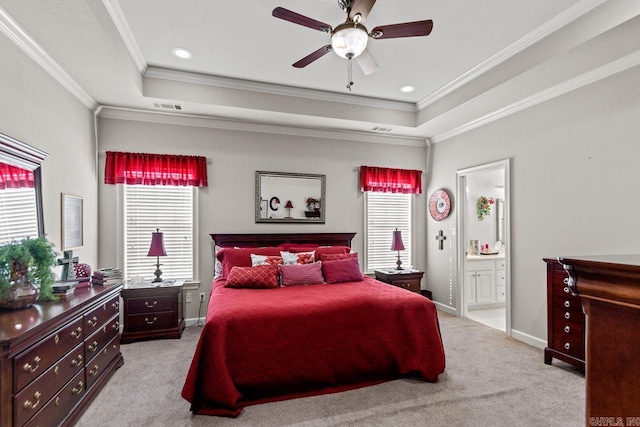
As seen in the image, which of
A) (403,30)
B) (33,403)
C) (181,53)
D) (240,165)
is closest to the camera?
(33,403)

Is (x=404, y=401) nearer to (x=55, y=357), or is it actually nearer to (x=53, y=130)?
(x=55, y=357)

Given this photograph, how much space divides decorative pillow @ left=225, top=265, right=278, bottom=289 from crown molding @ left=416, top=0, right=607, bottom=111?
3.11 metres

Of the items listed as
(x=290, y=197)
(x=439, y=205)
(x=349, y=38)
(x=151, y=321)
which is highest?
(x=349, y=38)

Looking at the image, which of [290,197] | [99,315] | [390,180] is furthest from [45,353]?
[390,180]

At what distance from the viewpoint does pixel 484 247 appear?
5.79 m

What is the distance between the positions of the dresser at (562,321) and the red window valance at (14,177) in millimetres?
4615

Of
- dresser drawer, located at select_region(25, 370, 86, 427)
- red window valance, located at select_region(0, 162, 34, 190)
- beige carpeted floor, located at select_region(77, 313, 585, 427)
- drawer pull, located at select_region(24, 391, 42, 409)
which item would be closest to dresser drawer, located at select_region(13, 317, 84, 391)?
drawer pull, located at select_region(24, 391, 42, 409)

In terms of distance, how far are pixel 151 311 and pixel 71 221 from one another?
1.31m

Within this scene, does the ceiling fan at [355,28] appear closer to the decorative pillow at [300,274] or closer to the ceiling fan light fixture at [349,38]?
the ceiling fan light fixture at [349,38]

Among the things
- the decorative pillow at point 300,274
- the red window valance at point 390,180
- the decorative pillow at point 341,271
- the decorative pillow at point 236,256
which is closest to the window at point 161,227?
the decorative pillow at point 236,256

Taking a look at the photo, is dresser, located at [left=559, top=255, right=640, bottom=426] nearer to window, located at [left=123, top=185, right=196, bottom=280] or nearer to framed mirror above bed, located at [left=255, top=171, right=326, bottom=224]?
framed mirror above bed, located at [left=255, top=171, right=326, bottom=224]

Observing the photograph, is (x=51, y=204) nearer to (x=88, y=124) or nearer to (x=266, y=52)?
(x=88, y=124)

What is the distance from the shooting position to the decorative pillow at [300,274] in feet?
12.0

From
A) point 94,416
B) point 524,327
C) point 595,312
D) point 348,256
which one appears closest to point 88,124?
point 94,416
